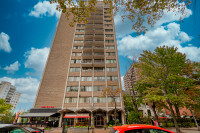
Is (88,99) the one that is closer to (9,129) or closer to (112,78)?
(112,78)

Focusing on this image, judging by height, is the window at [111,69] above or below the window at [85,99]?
above

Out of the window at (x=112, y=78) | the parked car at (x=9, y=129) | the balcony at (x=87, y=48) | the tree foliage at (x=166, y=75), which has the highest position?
the balcony at (x=87, y=48)

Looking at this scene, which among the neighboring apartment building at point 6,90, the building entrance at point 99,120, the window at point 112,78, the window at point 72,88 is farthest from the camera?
the neighboring apartment building at point 6,90

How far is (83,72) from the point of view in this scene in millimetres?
30391

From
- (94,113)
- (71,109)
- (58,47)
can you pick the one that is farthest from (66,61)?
(94,113)

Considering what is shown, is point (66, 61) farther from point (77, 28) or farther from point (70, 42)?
point (77, 28)

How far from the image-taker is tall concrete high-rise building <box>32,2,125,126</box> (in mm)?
25109

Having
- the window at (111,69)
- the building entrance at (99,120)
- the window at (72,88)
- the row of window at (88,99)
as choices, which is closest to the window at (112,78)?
the window at (111,69)

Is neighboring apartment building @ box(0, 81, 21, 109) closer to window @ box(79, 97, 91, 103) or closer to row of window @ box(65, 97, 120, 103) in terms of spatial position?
row of window @ box(65, 97, 120, 103)

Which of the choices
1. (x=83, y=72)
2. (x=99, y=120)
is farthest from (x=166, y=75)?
(x=83, y=72)

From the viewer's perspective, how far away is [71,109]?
2345 centimetres

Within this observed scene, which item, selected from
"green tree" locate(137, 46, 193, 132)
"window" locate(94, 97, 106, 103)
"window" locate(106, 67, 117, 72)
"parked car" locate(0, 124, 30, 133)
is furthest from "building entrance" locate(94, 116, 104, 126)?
"parked car" locate(0, 124, 30, 133)

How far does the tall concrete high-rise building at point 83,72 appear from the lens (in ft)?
82.4

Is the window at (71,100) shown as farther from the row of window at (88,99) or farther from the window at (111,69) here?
the window at (111,69)
